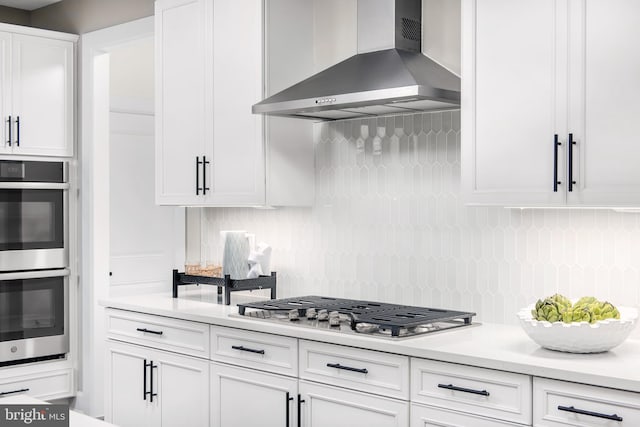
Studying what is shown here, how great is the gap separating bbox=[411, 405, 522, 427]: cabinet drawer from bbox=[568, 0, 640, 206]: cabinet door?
78 centimetres

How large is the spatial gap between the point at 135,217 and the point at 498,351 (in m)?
3.45

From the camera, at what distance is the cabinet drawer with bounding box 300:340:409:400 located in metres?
2.73

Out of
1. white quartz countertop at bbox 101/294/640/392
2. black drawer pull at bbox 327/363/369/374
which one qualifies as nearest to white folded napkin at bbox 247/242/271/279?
white quartz countertop at bbox 101/294/640/392

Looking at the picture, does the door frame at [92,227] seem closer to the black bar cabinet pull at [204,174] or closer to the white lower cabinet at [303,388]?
the white lower cabinet at [303,388]

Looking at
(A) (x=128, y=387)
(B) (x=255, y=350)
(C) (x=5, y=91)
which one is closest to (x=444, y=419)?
(B) (x=255, y=350)

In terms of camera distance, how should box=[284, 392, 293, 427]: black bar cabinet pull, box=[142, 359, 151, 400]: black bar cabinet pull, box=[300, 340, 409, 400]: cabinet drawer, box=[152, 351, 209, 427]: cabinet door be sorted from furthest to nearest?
box=[142, 359, 151, 400]: black bar cabinet pull, box=[152, 351, 209, 427]: cabinet door, box=[284, 392, 293, 427]: black bar cabinet pull, box=[300, 340, 409, 400]: cabinet drawer

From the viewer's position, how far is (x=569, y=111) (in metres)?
2.60

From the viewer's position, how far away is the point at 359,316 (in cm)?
301

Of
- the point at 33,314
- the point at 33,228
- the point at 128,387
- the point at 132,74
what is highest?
the point at 132,74

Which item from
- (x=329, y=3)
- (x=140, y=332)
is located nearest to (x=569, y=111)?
(x=329, y=3)

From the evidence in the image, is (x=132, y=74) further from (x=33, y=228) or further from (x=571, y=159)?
(x=571, y=159)

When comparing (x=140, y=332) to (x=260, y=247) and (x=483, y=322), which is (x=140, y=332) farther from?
(x=483, y=322)
